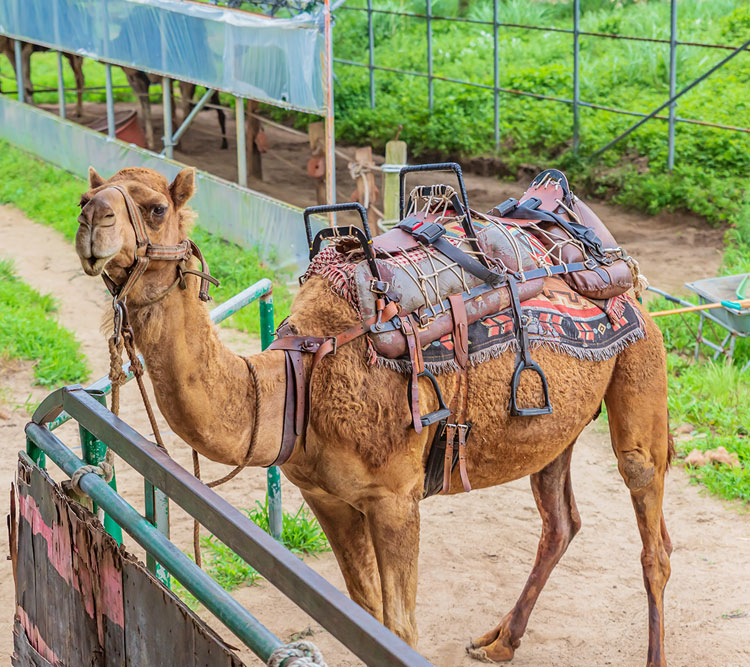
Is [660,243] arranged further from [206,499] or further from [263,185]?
[206,499]

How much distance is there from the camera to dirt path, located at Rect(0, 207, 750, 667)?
451 cm

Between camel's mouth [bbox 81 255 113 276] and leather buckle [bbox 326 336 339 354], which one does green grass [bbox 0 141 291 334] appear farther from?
camel's mouth [bbox 81 255 113 276]

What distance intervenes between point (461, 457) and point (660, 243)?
733 centimetres

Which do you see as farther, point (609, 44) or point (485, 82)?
point (609, 44)

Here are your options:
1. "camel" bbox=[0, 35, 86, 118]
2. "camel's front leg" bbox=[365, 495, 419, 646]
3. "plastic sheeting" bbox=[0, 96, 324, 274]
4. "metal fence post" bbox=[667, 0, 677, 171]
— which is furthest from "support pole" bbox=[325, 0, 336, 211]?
"camel" bbox=[0, 35, 86, 118]

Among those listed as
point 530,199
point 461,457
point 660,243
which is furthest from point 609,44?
point 461,457

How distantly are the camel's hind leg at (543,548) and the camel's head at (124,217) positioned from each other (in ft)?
7.84

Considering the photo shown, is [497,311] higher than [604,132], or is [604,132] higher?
[497,311]

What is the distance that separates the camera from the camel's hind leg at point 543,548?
14.6ft

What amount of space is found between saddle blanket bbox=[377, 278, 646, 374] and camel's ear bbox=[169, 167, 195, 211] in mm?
928

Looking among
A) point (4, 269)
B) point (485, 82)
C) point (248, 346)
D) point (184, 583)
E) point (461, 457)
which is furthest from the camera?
point (485, 82)

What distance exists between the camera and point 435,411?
3529mm

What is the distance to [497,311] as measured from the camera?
370 cm

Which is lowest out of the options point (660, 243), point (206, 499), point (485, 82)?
point (660, 243)
